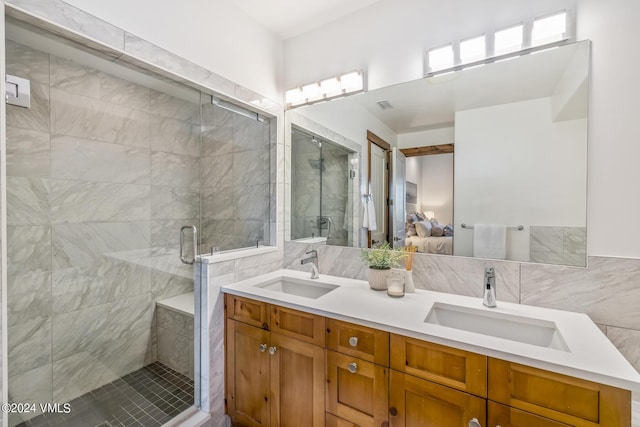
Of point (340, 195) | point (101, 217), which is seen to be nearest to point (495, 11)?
point (340, 195)

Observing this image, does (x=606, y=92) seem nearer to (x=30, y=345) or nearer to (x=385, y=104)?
(x=385, y=104)

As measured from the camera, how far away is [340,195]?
207 cm

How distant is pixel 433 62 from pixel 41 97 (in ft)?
7.56

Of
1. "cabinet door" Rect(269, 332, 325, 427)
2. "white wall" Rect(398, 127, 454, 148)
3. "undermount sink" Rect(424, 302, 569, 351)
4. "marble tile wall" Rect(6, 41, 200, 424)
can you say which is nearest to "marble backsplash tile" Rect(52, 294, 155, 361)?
"marble tile wall" Rect(6, 41, 200, 424)

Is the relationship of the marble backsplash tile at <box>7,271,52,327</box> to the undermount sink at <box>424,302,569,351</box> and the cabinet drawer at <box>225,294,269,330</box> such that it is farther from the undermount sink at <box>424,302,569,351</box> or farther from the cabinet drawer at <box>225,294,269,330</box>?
the undermount sink at <box>424,302,569,351</box>

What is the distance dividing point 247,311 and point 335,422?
70 cm

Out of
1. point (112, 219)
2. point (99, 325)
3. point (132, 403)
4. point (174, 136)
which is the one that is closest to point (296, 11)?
point (174, 136)

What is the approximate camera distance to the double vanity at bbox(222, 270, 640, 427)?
2.93 ft

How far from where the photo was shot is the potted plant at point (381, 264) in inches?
64.3

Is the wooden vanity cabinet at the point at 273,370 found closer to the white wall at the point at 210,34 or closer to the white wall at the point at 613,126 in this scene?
the white wall at the point at 613,126

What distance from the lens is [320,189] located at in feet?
7.16

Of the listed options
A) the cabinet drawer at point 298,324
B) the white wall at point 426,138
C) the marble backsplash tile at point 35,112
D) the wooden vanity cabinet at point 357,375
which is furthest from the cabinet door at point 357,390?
the marble backsplash tile at point 35,112

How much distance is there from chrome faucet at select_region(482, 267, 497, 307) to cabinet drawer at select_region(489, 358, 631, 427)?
17.7 inches

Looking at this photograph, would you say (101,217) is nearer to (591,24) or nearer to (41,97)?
(41,97)
